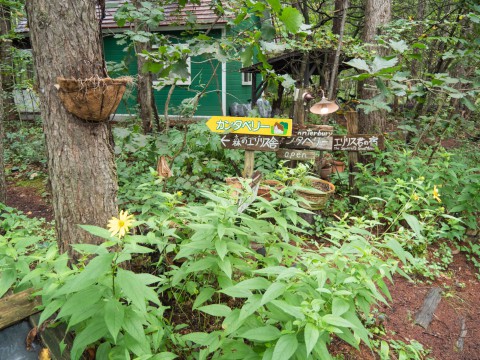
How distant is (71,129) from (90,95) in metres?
0.26

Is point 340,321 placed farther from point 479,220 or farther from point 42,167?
point 42,167

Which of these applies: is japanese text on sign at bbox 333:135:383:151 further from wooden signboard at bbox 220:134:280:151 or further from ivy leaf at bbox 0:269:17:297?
ivy leaf at bbox 0:269:17:297

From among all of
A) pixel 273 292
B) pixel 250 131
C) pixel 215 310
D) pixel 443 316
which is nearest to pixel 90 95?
pixel 215 310

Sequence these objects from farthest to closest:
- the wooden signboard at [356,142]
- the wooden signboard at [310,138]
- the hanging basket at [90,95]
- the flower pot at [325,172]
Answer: the flower pot at [325,172] → the wooden signboard at [356,142] → the wooden signboard at [310,138] → the hanging basket at [90,95]

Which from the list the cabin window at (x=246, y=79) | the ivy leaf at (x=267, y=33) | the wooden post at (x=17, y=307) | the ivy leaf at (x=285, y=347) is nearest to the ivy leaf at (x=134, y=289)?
the ivy leaf at (x=285, y=347)

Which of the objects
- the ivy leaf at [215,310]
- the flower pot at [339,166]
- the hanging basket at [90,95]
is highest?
the hanging basket at [90,95]

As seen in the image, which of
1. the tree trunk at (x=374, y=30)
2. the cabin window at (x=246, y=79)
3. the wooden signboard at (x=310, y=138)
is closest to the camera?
the wooden signboard at (x=310, y=138)

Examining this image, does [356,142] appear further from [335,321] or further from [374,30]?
[335,321]

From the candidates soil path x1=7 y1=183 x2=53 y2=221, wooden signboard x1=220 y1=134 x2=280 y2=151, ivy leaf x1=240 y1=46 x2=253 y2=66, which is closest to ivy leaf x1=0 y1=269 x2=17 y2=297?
ivy leaf x1=240 y1=46 x2=253 y2=66

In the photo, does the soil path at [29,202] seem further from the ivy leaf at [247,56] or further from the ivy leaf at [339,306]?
the ivy leaf at [339,306]

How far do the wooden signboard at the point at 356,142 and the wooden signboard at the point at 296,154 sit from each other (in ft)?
1.37

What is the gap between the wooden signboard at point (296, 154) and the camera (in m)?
3.83

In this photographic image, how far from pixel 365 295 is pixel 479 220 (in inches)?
157

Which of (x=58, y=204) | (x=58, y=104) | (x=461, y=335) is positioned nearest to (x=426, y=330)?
(x=461, y=335)
